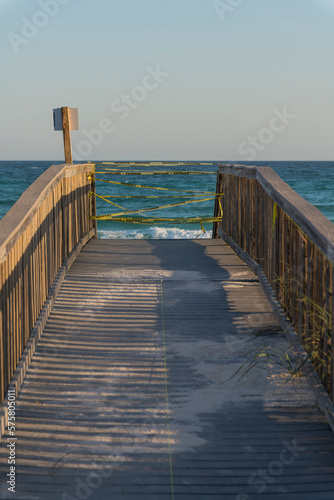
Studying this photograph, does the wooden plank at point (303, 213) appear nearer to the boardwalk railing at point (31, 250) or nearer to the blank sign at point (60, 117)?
the boardwalk railing at point (31, 250)

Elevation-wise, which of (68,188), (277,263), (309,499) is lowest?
(309,499)

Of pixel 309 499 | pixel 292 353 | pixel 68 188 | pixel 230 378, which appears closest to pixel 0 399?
pixel 230 378

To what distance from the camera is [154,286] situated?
6660mm

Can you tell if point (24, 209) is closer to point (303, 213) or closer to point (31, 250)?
point (31, 250)

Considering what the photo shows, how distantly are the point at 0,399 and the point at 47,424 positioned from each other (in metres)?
0.37

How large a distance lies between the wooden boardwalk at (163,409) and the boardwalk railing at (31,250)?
0.30 m

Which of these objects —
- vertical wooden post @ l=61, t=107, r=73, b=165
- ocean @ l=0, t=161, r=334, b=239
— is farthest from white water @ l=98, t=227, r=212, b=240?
vertical wooden post @ l=61, t=107, r=73, b=165

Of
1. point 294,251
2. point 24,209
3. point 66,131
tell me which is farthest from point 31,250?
point 66,131

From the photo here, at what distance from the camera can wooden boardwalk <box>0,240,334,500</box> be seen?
3.11 meters

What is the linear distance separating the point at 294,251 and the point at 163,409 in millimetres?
1998

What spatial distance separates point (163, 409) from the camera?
386cm

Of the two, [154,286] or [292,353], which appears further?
[154,286]

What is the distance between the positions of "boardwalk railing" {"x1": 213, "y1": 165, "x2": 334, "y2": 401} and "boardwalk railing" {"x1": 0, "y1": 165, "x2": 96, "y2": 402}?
216cm

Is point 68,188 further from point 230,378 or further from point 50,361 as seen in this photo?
point 230,378
